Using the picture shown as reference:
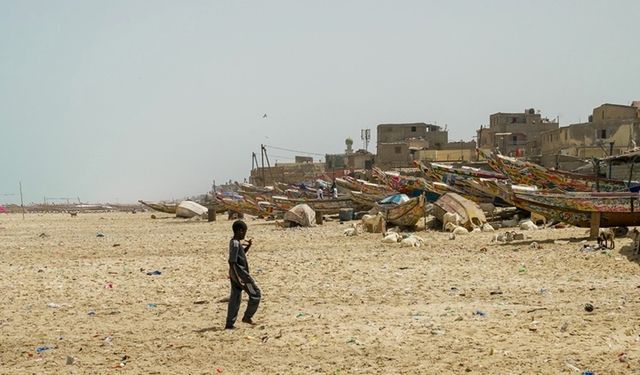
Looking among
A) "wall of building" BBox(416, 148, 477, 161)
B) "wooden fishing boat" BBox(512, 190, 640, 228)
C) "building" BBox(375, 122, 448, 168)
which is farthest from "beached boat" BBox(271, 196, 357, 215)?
"building" BBox(375, 122, 448, 168)

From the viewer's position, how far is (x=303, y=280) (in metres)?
12.6

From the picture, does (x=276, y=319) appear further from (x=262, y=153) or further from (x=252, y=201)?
(x=262, y=153)

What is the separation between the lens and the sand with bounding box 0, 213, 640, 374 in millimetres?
6953

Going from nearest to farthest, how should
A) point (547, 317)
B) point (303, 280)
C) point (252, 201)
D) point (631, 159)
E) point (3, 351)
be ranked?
point (3, 351)
point (547, 317)
point (303, 280)
point (631, 159)
point (252, 201)

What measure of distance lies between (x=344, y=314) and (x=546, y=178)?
20.7 meters

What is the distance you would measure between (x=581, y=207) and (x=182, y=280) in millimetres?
10462

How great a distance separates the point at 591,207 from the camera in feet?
55.6

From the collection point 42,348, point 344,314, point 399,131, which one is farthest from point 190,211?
point 42,348

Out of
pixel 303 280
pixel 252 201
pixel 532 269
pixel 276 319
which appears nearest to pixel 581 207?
pixel 532 269

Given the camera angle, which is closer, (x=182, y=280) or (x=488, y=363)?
(x=488, y=363)

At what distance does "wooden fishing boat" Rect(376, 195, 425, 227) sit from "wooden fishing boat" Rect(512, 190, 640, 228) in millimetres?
4779

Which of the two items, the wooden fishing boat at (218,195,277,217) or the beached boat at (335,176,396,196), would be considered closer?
the beached boat at (335,176,396,196)

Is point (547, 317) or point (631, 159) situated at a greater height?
point (631, 159)

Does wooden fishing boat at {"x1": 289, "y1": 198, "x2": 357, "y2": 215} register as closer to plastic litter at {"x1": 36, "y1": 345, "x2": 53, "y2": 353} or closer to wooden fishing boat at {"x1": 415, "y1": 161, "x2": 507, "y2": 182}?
wooden fishing boat at {"x1": 415, "y1": 161, "x2": 507, "y2": 182}
